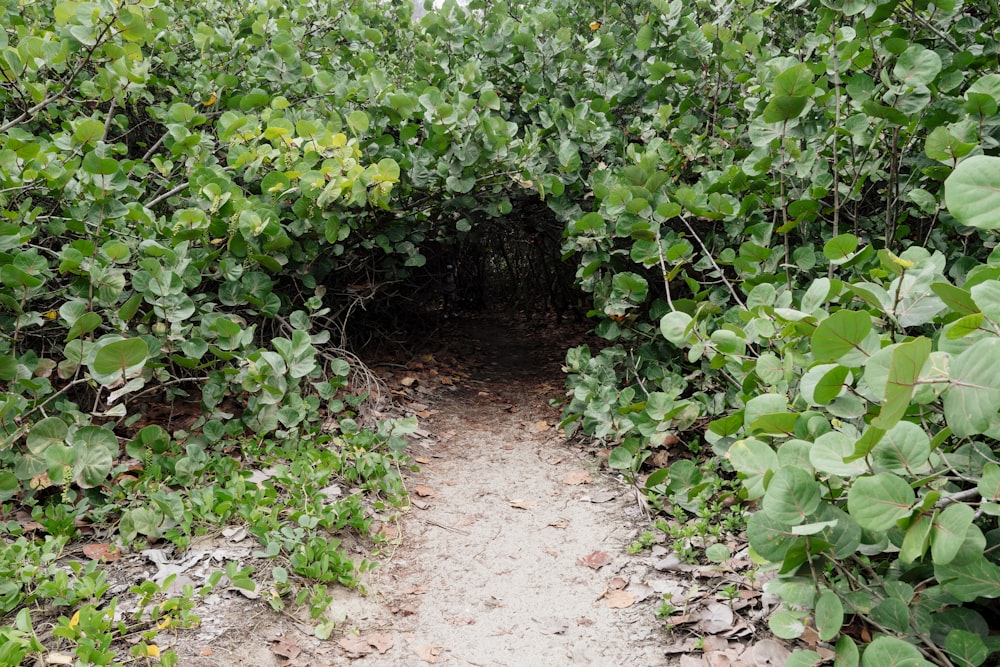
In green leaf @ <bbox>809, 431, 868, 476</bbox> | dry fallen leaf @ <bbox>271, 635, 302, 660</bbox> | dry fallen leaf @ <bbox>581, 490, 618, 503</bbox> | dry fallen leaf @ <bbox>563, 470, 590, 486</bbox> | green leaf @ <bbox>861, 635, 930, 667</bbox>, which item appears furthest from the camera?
dry fallen leaf @ <bbox>563, 470, 590, 486</bbox>

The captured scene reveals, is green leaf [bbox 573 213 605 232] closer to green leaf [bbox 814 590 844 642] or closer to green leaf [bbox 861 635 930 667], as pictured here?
green leaf [bbox 814 590 844 642]

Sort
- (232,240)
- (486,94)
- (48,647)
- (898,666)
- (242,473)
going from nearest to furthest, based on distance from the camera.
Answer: (898,666) → (48,647) → (242,473) → (232,240) → (486,94)

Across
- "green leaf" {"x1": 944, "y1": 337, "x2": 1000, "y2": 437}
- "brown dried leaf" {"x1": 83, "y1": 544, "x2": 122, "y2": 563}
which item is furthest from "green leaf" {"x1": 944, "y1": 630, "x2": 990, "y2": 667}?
"brown dried leaf" {"x1": 83, "y1": 544, "x2": 122, "y2": 563}

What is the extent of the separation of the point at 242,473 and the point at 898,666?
2665 mm

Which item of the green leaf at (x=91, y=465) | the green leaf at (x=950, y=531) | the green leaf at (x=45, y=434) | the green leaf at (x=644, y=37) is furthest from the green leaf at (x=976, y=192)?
the green leaf at (x=644, y=37)

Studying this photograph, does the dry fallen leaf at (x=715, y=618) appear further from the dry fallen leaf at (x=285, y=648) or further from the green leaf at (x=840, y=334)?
the dry fallen leaf at (x=285, y=648)

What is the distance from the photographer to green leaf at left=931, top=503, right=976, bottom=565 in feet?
3.96

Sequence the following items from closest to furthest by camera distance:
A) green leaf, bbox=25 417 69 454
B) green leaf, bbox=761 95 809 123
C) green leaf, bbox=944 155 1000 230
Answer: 1. green leaf, bbox=944 155 1000 230
2. green leaf, bbox=25 417 69 454
3. green leaf, bbox=761 95 809 123

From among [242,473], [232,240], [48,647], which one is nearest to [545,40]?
[232,240]

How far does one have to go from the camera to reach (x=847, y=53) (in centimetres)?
256

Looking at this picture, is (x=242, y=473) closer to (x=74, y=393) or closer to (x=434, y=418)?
(x=74, y=393)

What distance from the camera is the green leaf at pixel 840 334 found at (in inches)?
53.0

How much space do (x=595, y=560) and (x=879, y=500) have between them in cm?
167

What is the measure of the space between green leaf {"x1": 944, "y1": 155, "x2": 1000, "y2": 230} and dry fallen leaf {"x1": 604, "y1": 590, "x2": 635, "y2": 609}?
1901mm
